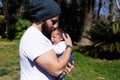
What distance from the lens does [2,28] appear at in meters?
28.0

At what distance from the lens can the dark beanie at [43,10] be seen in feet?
9.45

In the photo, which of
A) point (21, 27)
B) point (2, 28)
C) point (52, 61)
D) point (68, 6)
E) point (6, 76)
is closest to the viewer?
point (52, 61)

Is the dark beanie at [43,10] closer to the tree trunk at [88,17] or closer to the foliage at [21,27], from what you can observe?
the tree trunk at [88,17]

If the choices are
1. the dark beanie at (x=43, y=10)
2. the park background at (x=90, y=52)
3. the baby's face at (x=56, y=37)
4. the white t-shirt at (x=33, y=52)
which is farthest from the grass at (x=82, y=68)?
the dark beanie at (x=43, y=10)

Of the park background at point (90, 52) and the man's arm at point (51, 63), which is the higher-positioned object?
the man's arm at point (51, 63)

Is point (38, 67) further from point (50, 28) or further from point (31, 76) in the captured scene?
point (50, 28)

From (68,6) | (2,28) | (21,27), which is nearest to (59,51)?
(68,6)

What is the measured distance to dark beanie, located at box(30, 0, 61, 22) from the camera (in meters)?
2.88

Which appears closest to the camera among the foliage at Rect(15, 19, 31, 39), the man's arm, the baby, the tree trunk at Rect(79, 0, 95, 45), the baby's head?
the man's arm

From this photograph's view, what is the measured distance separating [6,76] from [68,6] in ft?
45.5

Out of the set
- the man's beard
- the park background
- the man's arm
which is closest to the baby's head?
the man's beard

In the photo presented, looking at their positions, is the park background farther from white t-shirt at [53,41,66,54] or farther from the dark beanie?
the dark beanie

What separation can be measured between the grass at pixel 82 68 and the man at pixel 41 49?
6325 mm

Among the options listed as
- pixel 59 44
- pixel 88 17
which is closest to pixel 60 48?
pixel 59 44
